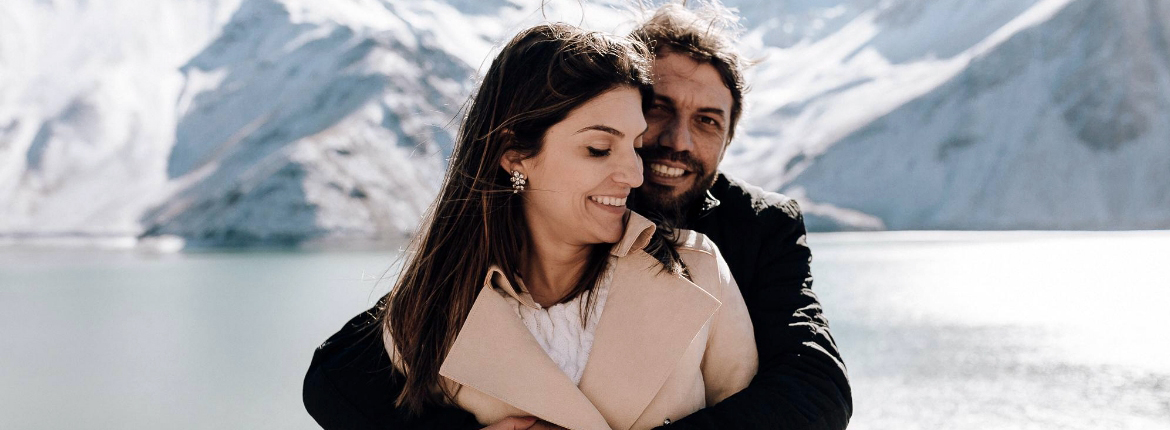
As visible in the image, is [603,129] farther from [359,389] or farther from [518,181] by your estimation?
[359,389]

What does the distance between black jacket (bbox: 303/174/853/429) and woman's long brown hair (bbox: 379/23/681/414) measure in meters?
0.11

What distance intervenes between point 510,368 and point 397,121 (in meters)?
64.6

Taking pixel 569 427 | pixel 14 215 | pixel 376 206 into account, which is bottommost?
pixel 14 215

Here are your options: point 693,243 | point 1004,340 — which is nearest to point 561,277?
point 693,243

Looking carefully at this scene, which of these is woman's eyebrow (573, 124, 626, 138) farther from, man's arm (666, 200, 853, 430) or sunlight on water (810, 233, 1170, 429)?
sunlight on water (810, 233, 1170, 429)

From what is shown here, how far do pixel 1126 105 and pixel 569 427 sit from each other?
60157 millimetres

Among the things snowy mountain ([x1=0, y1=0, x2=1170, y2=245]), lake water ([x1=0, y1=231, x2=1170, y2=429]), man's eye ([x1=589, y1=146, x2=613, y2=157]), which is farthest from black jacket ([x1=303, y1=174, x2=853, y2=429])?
snowy mountain ([x1=0, y1=0, x2=1170, y2=245])

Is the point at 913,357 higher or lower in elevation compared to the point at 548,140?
lower

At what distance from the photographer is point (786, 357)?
8.23ft

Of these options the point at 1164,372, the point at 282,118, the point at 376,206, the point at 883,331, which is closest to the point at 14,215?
the point at 282,118

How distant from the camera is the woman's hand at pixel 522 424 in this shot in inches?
91.8

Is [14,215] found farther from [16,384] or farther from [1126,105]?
[1126,105]

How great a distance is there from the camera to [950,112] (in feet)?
196

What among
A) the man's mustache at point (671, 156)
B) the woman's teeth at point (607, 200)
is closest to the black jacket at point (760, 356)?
the man's mustache at point (671, 156)
